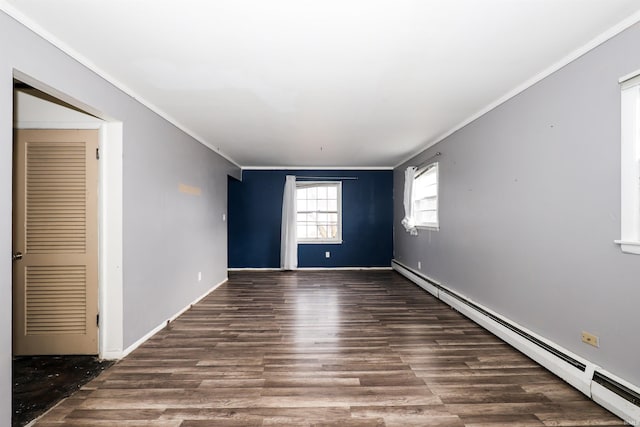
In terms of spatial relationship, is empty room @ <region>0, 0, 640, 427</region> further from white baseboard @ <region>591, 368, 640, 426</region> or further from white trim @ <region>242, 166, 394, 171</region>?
white trim @ <region>242, 166, 394, 171</region>

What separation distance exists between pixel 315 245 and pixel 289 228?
75cm

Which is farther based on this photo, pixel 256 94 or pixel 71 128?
pixel 256 94

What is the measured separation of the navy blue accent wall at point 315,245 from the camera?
23.0 ft

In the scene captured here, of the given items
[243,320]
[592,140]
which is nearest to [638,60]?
[592,140]

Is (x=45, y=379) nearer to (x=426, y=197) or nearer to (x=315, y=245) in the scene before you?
(x=426, y=197)

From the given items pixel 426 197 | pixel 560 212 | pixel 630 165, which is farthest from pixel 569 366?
pixel 426 197

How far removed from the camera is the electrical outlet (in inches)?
80.5

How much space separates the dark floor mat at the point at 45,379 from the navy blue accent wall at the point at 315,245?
444 centimetres

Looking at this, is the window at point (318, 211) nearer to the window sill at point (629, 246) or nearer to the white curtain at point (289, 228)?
the white curtain at point (289, 228)

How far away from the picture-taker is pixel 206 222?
4793mm

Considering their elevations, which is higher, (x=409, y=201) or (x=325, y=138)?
(x=325, y=138)

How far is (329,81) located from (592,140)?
1.91 meters

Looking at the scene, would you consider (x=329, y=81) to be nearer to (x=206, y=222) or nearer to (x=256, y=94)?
(x=256, y=94)

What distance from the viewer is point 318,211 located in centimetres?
716
